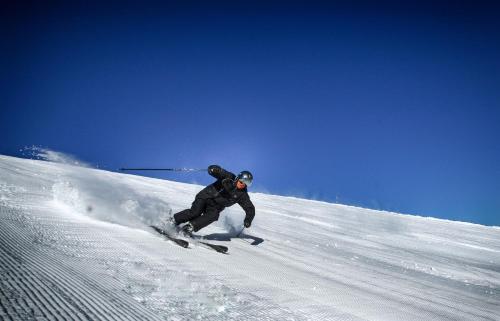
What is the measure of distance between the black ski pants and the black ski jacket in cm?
10

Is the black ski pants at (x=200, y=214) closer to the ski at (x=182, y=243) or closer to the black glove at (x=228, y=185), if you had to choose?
the black glove at (x=228, y=185)

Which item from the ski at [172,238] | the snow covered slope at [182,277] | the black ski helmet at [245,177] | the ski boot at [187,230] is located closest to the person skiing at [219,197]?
the black ski helmet at [245,177]

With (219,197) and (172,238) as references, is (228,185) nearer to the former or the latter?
(219,197)

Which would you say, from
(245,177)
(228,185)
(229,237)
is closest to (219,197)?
(228,185)

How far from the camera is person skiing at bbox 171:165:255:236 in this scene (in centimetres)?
696

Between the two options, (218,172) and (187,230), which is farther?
(218,172)

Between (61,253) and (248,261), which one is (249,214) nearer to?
(248,261)

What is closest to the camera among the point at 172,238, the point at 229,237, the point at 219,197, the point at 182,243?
the point at 182,243

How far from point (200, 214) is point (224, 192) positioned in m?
0.72

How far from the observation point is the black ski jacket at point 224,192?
724cm

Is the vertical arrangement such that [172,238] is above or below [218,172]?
below

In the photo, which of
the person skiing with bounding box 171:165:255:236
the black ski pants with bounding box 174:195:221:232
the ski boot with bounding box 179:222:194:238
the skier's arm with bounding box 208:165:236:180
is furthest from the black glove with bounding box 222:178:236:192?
the ski boot with bounding box 179:222:194:238

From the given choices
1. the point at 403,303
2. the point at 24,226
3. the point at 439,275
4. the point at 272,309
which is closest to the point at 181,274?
the point at 272,309

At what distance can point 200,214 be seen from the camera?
Result: 23.2 ft
